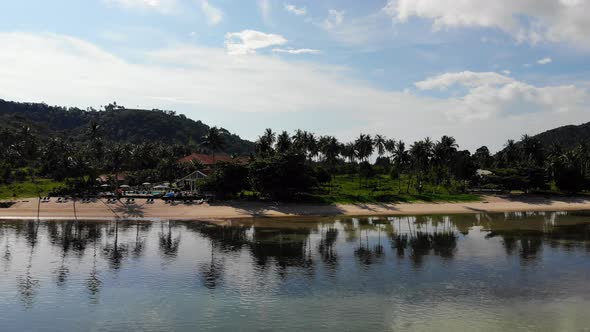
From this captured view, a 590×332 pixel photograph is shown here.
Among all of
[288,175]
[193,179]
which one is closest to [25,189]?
[193,179]

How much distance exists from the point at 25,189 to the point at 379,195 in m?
80.3

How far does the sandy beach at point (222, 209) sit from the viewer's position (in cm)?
8425

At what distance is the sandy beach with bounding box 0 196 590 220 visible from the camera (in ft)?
276

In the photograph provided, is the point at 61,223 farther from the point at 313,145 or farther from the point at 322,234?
the point at 313,145

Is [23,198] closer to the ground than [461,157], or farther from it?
closer to the ground

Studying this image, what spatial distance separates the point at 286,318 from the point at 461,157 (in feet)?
347

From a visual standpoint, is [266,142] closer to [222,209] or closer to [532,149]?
[222,209]

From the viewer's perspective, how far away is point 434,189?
112 meters

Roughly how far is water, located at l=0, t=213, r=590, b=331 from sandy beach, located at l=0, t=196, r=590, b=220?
1215 centimetres

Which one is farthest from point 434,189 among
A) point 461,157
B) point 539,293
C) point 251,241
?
point 539,293

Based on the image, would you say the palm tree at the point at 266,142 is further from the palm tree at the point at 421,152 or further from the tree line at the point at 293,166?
the palm tree at the point at 421,152

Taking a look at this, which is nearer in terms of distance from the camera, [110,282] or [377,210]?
[110,282]

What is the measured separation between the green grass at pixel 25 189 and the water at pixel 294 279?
32.4 m

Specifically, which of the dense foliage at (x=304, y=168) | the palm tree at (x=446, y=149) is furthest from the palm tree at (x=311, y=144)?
the palm tree at (x=446, y=149)
